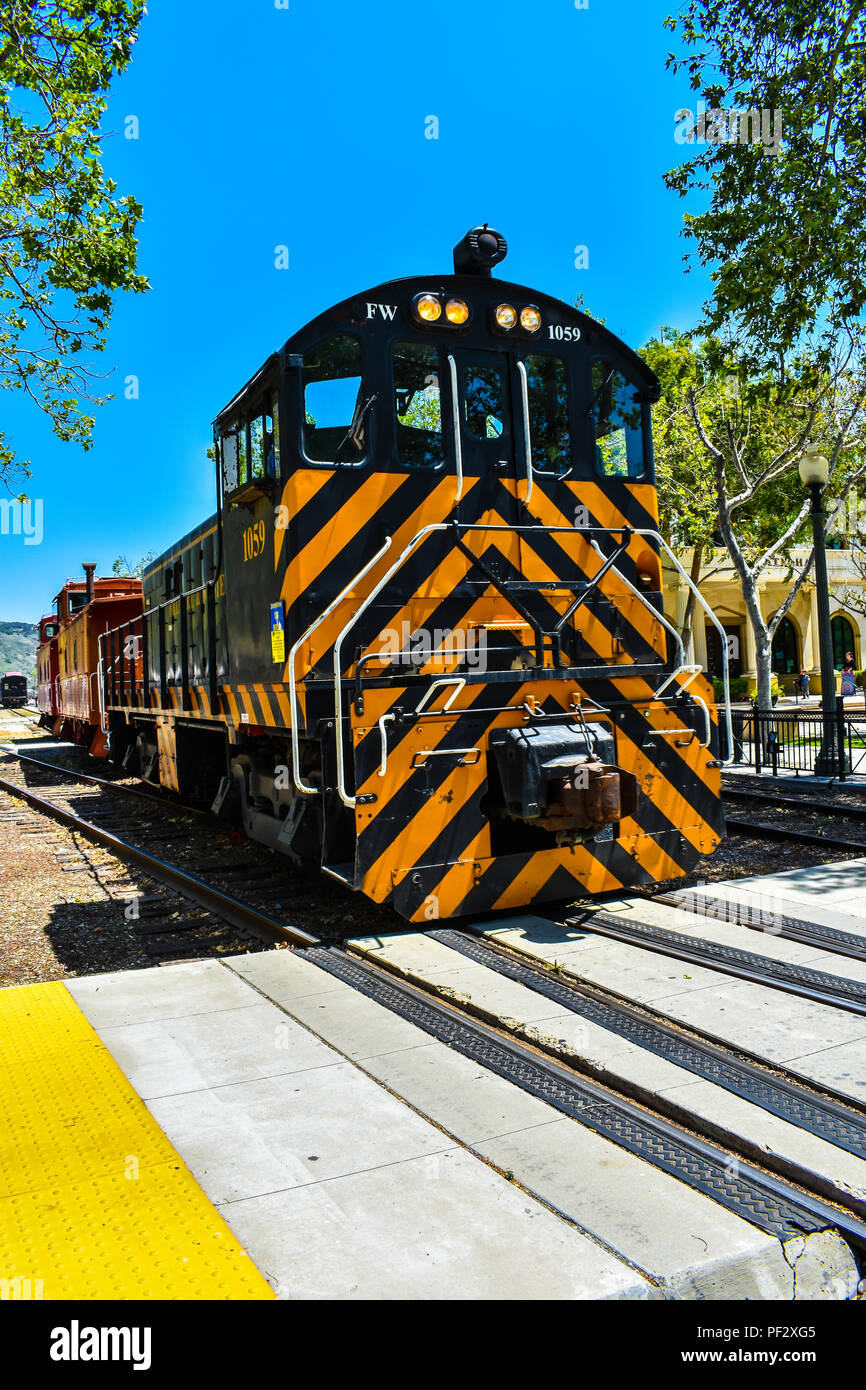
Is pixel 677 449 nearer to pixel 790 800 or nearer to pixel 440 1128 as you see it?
pixel 790 800

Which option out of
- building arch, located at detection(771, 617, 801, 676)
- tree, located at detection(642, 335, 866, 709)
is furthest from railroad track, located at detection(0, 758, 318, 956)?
building arch, located at detection(771, 617, 801, 676)

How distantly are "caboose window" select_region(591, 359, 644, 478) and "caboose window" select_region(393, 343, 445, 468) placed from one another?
1.27 meters

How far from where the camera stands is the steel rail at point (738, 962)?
14.7 feet

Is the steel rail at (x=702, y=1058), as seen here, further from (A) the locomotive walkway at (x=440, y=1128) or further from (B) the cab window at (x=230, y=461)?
(B) the cab window at (x=230, y=461)

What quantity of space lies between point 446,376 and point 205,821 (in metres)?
6.68

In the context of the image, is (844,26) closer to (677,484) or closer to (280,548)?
(280,548)

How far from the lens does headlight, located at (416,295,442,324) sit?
5.85m

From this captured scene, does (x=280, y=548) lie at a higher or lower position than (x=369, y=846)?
higher

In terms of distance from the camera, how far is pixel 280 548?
5.81 metres

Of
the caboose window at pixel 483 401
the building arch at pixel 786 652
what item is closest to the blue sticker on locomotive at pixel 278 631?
the caboose window at pixel 483 401

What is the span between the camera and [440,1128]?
132 inches

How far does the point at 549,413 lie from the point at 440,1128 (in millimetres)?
4741

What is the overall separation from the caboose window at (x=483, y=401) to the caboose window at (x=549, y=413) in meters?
0.27
